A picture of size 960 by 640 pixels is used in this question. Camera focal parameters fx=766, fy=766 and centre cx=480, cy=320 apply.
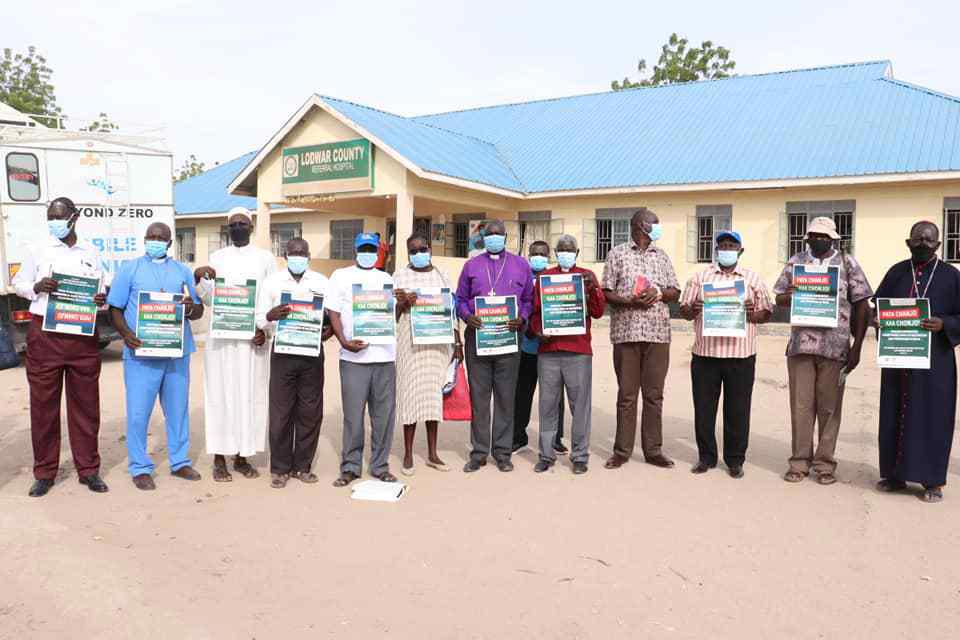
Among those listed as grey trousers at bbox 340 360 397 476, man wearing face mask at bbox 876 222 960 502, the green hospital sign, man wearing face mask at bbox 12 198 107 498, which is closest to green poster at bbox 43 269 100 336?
man wearing face mask at bbox 12 198 107 498

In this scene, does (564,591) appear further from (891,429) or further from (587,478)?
(891,429)

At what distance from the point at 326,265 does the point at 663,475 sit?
15.0 metres

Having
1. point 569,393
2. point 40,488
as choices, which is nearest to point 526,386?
point 569,393

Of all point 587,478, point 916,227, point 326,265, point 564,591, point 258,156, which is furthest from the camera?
point 326,265

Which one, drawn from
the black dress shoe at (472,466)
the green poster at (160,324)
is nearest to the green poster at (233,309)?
the green poster at (160,324)

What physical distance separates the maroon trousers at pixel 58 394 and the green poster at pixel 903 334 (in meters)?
5.41

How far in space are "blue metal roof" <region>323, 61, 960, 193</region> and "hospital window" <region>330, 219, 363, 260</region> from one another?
4.21 metres

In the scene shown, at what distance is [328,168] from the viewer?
16.5m

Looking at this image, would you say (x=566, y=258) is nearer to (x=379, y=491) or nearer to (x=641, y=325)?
(x=641, y=325)

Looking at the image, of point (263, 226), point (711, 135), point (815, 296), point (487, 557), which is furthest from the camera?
point (263, 226)

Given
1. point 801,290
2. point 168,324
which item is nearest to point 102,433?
point 168,324

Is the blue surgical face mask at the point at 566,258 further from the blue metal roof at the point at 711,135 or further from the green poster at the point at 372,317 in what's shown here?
the blue metal roof at the point at 711,135

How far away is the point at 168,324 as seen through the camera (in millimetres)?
5273

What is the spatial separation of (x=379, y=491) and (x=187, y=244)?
73.3 ft
